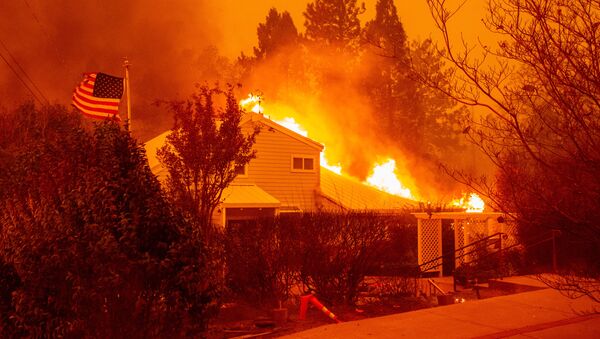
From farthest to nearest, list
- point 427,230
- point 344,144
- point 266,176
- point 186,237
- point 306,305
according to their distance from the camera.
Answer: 1. point 344,144
2. point 266,176
3. point 427,230
4. point 306,305
5. point 186,237

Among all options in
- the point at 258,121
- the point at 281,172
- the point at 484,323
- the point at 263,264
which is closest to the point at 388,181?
the point at 281,172

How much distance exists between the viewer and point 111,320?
4.71 meters

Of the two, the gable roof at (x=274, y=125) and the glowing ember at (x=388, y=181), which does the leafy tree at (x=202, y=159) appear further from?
the glowing ember at (x=388, y=181)

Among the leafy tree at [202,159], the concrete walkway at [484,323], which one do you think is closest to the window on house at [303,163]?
the leafy tree at [202,159]

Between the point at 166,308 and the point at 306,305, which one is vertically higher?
the point at 166,308

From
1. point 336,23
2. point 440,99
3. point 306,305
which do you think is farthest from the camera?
point 440,99

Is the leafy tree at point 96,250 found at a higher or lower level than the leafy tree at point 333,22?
lower

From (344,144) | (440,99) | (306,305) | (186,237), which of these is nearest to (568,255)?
(306,305)

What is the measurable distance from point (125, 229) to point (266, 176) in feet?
57.0

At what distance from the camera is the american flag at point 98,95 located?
16312 millimetres

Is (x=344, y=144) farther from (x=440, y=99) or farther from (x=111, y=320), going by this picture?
(x=111, y=320)

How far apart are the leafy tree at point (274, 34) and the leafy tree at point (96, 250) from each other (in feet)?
159

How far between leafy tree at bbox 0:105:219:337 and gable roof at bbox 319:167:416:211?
17.5 meters

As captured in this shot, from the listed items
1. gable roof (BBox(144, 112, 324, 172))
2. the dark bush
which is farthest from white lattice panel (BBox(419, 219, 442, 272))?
the dark bush
